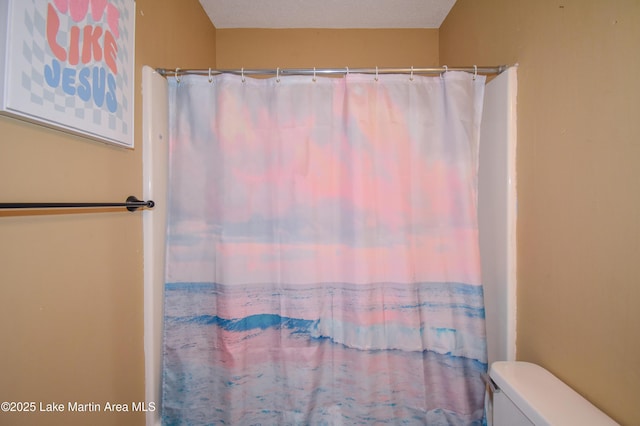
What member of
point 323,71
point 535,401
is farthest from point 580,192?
point 323,71

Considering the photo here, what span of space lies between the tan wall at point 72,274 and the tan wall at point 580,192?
152 cm

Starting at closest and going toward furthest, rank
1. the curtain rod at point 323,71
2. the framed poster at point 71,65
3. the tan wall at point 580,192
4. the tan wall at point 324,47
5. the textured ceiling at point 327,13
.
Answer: the framed poster at point 71,65
the tan wall at point 580,192
the curtain rod at point 323,71
the textured ceiling at point 327,13
the tan wall at point 324,47

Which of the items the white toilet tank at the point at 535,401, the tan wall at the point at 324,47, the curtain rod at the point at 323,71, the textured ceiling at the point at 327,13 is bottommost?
the white toilet tank at the point at 535,401

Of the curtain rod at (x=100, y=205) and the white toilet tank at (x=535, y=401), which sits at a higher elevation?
the curtain rod at (x=100, y=205)

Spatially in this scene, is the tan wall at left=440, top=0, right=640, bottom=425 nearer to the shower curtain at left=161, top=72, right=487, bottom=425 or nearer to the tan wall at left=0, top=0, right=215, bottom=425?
the shower curtain at left=161, top=72, right=487, bottom=425

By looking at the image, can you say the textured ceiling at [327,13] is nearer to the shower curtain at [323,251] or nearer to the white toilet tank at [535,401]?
the shower curtain at [323,251]

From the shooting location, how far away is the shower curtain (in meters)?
1.09

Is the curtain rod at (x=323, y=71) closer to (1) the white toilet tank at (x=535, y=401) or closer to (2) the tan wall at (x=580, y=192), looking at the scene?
(2) the tan wall at (x=580, y=192)

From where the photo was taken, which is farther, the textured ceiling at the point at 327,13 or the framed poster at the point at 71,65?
the textured ceiling at the point at 327,13

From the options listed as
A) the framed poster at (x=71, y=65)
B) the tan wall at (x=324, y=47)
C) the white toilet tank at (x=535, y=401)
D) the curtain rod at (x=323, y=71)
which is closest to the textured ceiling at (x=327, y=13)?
the tan wall at (x=324, y=47)

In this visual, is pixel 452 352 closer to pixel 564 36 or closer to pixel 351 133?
pixel 351 133

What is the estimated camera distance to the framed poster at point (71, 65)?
528 mm

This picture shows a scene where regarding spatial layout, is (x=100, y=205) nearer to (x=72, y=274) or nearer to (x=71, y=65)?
(x=72, y=274)

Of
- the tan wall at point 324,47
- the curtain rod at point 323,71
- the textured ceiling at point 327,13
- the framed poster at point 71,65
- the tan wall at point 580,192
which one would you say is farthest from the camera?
the tan wall at point 324,47
